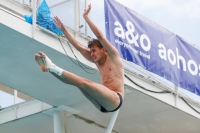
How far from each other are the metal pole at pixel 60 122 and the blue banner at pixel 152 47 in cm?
293

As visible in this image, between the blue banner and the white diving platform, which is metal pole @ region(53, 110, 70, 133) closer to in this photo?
→ the white diving platform

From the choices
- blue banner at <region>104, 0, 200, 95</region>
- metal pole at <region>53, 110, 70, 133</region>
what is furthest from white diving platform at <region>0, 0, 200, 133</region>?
blue banner at <region>104, 0, 200, 95</region>

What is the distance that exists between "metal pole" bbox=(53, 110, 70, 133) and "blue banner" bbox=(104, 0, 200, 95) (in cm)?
293

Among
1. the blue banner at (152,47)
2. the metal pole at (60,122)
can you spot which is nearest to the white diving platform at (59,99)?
the metal pole at (60,122)

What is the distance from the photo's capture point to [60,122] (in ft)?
43.7

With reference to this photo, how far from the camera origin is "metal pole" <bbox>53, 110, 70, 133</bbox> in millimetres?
13211

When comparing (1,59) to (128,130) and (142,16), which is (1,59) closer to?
(142,16)

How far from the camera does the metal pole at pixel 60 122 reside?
1321cm

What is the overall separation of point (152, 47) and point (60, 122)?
325 cm

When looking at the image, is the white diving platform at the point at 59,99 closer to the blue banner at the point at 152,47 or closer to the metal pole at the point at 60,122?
the metal pole at the point at 60,122

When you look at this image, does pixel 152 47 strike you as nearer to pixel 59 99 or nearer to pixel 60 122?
pixel 59 99

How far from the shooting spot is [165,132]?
1559cm

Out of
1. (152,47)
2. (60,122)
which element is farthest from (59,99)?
(152,47)

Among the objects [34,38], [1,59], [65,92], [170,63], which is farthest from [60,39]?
[170,63]
